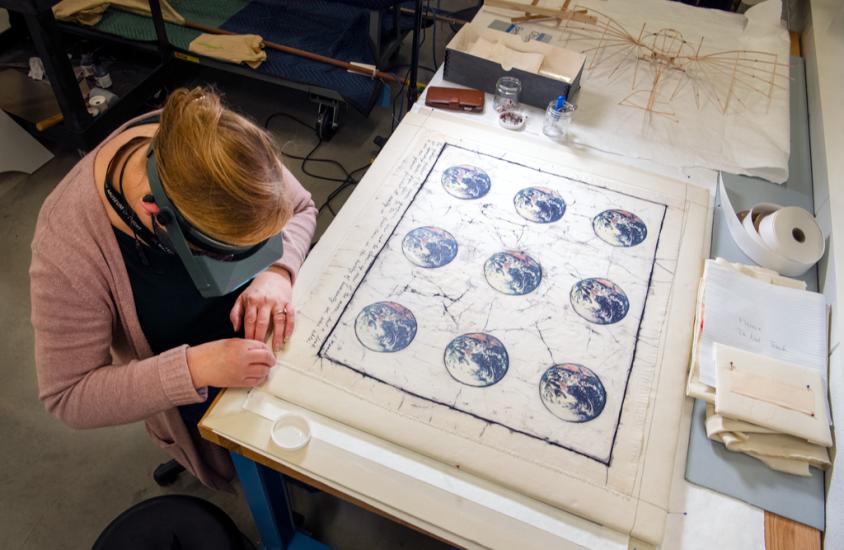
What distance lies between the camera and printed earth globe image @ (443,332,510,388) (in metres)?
0.89

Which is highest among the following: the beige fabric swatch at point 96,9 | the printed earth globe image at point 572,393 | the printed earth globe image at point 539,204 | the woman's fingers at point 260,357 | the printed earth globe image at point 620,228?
the beige fabric swatch at point 96,9

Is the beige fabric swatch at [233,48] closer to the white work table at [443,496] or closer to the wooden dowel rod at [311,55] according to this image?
the wooden dowel rod at [311,55]

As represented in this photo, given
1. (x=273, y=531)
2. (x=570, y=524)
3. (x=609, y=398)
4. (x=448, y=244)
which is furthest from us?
(x=273, y=531)

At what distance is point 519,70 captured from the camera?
1.39m

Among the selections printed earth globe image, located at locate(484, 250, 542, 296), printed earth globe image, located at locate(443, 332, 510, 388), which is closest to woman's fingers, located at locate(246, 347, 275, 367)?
printed earth globe image, located at locate(443, 332, 510, 388)

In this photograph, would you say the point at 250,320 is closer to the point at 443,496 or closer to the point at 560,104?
the point at 443,496

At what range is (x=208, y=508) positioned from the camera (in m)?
1.17

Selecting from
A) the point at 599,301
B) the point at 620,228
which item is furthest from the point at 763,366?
the point at 620,228

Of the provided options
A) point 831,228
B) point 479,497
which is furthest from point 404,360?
point 831,228

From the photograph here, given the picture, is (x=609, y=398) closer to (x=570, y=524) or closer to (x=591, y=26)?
(x=570, y=524)

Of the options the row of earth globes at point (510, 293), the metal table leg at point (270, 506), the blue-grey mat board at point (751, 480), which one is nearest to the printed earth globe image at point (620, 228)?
the row of earth globes at point (510, 293)

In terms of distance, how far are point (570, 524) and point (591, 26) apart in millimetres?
1550

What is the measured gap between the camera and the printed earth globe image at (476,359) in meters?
0.89

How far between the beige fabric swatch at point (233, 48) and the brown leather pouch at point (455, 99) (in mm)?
1227
